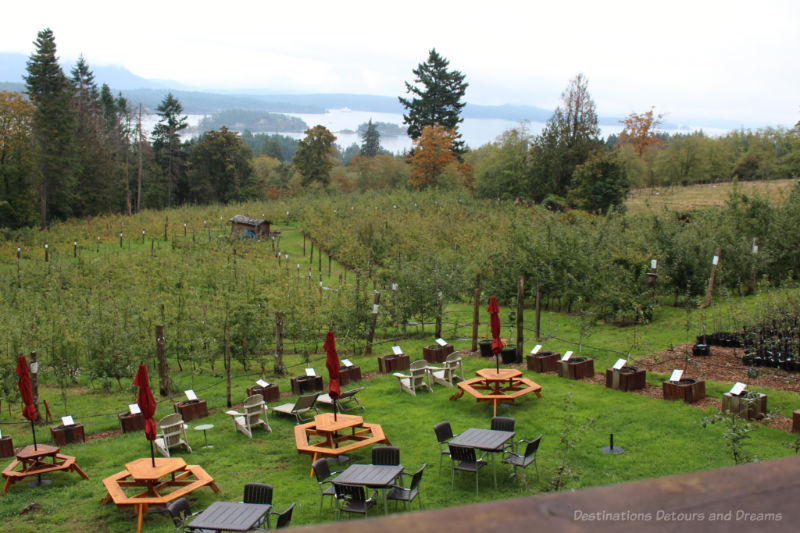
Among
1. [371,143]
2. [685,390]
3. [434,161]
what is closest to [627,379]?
[685,390]

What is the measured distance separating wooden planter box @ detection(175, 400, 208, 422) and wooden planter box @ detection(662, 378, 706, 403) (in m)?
8.97

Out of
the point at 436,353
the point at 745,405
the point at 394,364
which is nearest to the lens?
the point at 745,405

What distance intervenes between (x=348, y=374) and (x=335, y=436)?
393 centimetres

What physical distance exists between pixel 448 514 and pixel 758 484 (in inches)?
22.6

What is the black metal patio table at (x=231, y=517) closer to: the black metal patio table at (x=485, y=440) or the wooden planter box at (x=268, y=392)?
the black metal patio table at (x=485, y=440)

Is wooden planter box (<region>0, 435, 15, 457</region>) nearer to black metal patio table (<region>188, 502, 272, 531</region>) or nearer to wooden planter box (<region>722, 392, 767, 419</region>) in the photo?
black metal patio table (<region>188, 502, 272, 531</region>)

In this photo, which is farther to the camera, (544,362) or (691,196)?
(691,196)

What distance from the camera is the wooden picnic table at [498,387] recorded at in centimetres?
1169

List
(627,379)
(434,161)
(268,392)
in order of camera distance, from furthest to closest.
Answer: (434,161) < (268,392) < (627,379)

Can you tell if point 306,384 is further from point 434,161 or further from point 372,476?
point 434,161

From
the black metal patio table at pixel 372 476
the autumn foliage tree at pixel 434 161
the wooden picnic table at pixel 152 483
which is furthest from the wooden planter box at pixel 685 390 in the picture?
the autumn foliage tree at pixel 434 161

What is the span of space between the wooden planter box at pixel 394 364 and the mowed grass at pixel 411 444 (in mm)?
541

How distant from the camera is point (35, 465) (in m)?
9.56

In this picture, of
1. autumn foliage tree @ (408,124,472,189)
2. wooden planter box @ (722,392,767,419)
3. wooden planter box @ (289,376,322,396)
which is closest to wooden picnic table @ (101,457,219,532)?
wooden planter box @ (289,376,322,396)
